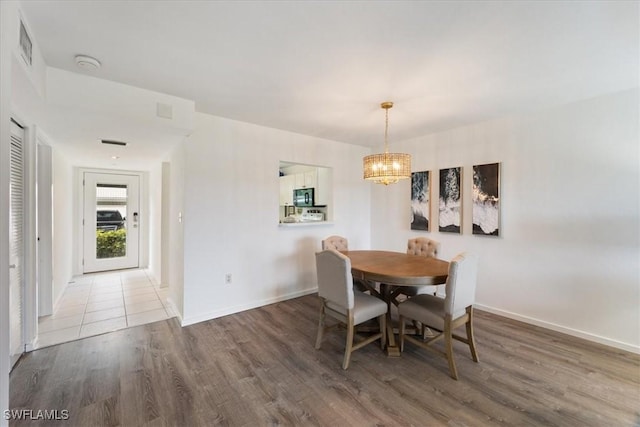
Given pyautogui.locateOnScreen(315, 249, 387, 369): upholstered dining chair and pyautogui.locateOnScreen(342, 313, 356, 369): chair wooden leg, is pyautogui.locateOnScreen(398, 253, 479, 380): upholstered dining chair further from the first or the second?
pyautogui.locateOnScreen(342, 313, 356, 369): chair wooden leg

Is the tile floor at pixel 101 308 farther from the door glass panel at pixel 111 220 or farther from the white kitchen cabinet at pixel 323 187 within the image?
the white kitchen cabinet at pixel 323 187

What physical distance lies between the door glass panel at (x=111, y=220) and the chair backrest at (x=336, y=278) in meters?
5.01

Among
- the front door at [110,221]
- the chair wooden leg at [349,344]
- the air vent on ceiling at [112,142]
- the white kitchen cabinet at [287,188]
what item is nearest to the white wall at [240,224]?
the air vent on ceiling at [112,142]

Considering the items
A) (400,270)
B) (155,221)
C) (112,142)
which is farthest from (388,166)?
(155,221)

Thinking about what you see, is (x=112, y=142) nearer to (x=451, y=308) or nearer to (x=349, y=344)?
(x=349, y=344)

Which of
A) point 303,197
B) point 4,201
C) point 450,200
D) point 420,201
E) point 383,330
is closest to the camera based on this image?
A: point 4,201

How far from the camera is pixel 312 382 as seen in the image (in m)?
2.05

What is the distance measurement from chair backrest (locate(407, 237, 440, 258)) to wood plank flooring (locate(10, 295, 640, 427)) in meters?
0.97

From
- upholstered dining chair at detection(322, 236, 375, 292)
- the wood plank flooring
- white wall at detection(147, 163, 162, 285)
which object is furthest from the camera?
white wall at detection(147, 163, 162, 285)

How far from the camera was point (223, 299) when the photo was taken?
3.30 metres

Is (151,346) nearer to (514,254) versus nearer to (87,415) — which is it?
(87,415)

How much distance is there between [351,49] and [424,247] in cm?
245

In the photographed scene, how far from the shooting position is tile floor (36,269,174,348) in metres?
2.83

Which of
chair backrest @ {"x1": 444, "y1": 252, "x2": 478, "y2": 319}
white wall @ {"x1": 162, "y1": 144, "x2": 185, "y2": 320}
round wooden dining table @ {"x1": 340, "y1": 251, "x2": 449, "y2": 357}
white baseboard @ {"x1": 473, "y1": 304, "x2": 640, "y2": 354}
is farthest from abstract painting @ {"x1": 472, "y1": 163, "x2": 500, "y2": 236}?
white wall @ {"x1": 162, "y1": 144, "x2": 185, "y2": 320}
